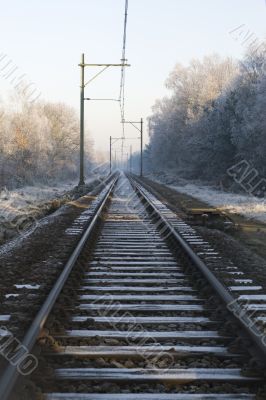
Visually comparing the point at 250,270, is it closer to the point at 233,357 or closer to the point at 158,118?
the point at 233,357

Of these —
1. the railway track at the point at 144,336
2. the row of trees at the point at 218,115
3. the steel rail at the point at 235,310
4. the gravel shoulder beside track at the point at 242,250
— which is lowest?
the gravel shoulder beside track at the point at 242,250

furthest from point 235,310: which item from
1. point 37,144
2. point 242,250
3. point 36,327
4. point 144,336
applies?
point 37,144

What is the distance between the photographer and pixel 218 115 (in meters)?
44.7

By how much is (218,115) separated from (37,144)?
1988 cm

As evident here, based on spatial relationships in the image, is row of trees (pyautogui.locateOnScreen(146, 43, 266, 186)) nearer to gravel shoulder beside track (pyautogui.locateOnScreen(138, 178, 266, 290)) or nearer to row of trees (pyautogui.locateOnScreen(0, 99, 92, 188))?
row of trees (pyautogui.locateOnScreen(0, 99, 92, 188))

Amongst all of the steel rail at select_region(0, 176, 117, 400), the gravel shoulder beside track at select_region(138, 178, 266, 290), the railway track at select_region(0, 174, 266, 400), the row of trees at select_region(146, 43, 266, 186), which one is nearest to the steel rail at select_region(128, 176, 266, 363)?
the railway track at select_region(0, 174, 266, 400)

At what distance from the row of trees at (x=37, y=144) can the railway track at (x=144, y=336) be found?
37.9 m

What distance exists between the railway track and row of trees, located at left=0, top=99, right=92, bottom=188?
124ft

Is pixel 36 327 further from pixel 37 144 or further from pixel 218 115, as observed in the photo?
pixel 37 144

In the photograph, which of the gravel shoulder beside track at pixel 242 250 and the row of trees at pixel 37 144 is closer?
the gravel shoulder beside track at pixel 242 250

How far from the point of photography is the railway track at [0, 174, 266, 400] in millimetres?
3658

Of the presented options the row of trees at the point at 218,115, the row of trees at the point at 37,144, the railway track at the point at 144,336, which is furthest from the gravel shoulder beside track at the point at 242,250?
the row of trees at the point at 37,144

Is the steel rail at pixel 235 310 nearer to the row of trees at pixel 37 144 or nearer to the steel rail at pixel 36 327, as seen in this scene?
the steel rail at pixel 36 327

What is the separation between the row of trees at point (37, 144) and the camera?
159 ft
